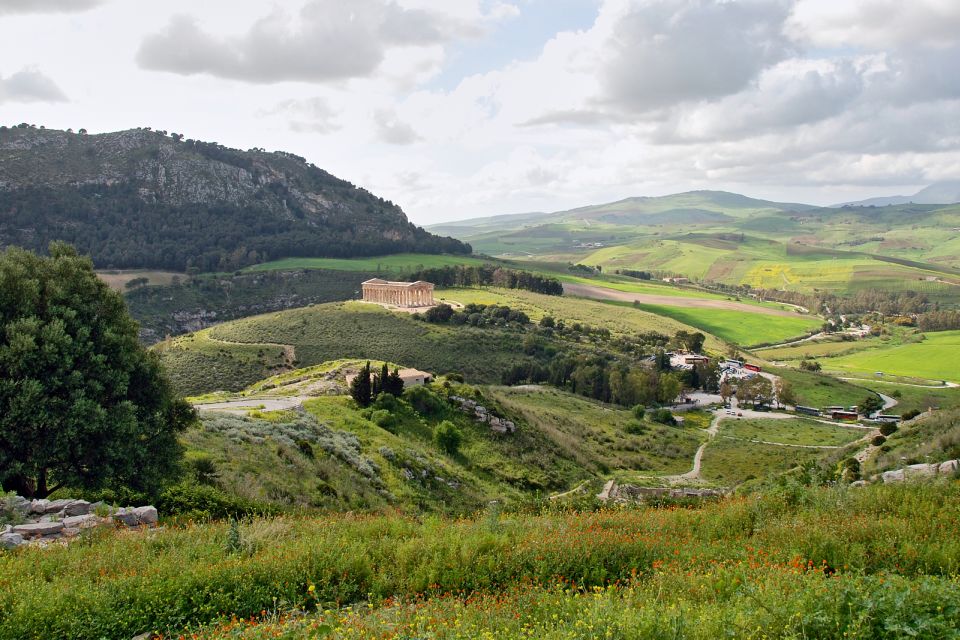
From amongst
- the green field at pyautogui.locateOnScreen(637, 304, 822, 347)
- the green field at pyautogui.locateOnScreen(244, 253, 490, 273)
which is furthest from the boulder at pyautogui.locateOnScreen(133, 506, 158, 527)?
the green field at pyautogui.locateOnScreen(244, 253, 490, 273)

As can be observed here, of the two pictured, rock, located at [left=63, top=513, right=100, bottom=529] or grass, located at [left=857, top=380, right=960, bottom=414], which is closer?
rock, located at [left=63, top=513, right=100, bottom=529]

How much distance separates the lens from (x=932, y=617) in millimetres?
7316

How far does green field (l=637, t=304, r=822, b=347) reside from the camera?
13788cm

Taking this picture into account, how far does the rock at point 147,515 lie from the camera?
13953mm

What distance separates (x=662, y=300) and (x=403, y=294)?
74.5m

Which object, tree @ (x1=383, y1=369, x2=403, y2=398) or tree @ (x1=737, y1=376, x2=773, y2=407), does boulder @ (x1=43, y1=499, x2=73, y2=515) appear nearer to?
tree @ (x1=383, y1=369, x2=403, y2=398)

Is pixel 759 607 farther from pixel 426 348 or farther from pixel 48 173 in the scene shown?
pixel 48 173

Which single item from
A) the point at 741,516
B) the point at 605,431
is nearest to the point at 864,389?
the point at 605,431

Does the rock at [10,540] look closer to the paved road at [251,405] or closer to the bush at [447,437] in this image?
the paved road at [251,405]

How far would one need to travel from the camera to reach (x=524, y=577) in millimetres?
10094

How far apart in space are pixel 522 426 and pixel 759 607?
35926 millimetres

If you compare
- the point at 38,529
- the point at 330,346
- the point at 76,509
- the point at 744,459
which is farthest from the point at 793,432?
the point at 38,529

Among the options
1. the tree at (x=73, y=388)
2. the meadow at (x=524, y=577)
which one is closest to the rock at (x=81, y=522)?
the meadow at (x=524, y=577)

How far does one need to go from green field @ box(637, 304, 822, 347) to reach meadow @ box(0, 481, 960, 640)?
13136 centimetres
